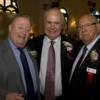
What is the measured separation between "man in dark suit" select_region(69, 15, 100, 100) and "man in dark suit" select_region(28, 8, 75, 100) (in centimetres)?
12

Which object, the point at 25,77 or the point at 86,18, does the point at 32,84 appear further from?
the point at 86,18

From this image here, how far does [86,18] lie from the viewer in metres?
3.37

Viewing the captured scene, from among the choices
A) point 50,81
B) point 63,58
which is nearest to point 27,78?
point 50,81

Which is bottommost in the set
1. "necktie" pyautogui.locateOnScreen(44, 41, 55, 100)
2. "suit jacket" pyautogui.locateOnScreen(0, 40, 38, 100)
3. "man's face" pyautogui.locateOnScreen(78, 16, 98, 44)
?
"necktie" pyautogui.locateOnScreen(44, 41, 55, 100)

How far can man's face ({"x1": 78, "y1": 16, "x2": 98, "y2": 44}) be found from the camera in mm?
3299

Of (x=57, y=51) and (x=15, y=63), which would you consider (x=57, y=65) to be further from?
(x=15, y=63)

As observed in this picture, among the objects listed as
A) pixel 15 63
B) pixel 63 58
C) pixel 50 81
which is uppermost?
pixel 15 63

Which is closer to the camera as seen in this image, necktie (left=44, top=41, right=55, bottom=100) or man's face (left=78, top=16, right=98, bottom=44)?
man's face (left=78, top=16, right=98, bottom=44)

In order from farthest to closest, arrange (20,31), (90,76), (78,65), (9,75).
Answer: (78,65) → (90,76) → (20,31) → (9,75)

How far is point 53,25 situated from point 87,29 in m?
0.36

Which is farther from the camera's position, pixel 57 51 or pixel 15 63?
pixel 57 51

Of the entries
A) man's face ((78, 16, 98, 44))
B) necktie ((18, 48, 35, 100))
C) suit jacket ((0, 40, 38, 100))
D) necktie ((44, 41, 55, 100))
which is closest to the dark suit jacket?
necktie ((44, 41, 55, 100))

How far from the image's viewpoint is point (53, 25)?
3.43m

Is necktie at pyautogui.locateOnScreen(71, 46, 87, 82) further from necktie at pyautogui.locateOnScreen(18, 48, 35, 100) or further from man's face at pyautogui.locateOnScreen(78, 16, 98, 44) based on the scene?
necktie at pyautogui.locateOnScreen(18, 48, 35, 100)
